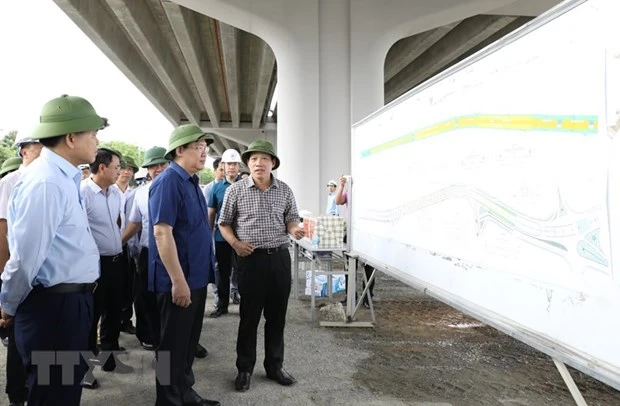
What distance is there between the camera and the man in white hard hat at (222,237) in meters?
5.00

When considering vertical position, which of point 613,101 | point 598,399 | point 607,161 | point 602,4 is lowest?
point 598,399

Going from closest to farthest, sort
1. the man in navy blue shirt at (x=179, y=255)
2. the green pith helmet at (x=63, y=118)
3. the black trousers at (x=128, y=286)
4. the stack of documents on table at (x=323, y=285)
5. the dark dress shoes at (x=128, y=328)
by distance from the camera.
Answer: the green pith helmet at (x=63, y=118) → the man in navy blue shirt at (x=179, y=255) → the black trousers at (x=128, y=286) → the dark dress shoes at (x=128, y=328) → the stack of documents on table at (x=323, y=285)

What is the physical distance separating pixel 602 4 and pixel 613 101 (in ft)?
1.21

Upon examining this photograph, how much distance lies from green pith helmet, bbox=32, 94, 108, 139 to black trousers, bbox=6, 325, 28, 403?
5.29ft

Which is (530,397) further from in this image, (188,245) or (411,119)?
(188,245)

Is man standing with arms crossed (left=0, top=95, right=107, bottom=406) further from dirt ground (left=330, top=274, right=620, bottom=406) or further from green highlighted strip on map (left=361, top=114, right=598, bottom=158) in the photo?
dirt ground (left=330, top=274, right=620, bottom=406)

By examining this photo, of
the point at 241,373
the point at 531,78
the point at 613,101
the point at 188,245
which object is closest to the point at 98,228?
the point at 188,245

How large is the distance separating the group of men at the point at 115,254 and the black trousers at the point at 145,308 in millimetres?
15

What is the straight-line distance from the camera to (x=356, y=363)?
3832 millimetres

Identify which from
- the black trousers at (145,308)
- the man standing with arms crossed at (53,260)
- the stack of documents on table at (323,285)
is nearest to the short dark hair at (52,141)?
the man standing with arms crossed at (53,260)

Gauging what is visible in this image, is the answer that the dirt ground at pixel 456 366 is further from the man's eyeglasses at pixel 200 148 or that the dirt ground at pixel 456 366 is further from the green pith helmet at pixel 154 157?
the green pith helmet at pixel 154 157

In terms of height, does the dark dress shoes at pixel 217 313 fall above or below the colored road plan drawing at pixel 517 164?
below

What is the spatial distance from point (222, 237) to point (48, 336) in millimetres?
3246

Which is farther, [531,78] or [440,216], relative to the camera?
[440,216]
